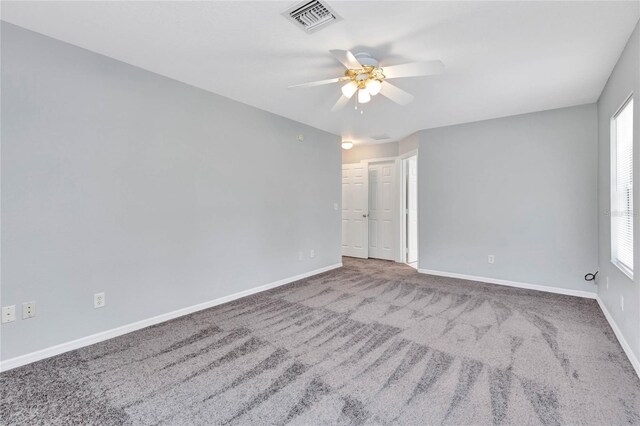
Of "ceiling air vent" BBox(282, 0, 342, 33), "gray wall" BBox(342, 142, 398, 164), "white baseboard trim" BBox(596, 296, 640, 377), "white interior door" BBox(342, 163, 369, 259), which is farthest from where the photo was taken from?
"white interior door" BBox(342, 163, 369, 259)

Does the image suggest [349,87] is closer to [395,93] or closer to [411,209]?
[395,93]

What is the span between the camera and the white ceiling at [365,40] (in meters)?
1.92

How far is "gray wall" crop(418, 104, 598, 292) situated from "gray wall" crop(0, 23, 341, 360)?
8.37ft

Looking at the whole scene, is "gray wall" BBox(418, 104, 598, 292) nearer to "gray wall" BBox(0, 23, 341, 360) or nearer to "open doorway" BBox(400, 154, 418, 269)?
"open doorway" BBox(400, 154, 418, 269)

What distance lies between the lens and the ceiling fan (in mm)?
2139

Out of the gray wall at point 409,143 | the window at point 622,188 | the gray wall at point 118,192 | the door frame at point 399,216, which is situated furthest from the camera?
the door frame at point 399,216

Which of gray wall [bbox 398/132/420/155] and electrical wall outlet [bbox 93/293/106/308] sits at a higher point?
gray wall [bbox 398/132/420/155]

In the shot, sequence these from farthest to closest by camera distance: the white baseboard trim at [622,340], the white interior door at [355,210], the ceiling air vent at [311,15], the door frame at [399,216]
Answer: the white interior door at [355,210] < the door frame at [399,216] < the white baseboard trim at [622,340] < the ceiling air vent at [311,15]

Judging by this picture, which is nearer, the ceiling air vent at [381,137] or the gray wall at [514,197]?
the gray wall at [514,197]

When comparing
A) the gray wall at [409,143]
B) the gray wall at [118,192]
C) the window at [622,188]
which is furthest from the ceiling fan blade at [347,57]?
the gray wall at [409,143]

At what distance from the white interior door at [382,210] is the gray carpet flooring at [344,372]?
281 cm

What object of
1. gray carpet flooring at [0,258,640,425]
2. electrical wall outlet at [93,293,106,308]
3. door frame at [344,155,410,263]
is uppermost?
door frame at [344,155,410,263]

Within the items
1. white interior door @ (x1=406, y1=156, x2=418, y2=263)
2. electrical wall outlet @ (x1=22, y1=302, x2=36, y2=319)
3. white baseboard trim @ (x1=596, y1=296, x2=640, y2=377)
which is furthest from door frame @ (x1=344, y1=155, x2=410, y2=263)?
electrical wall outlet @ (x1=22, y1=302, x2=36, y2=319)

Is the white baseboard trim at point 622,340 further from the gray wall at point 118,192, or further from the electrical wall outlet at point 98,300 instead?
the electrical wall outlet at point 98,300
